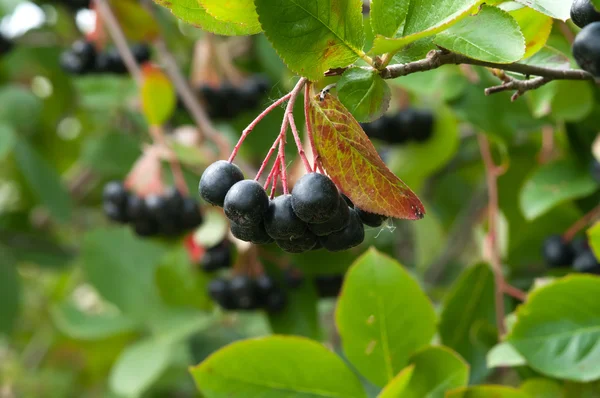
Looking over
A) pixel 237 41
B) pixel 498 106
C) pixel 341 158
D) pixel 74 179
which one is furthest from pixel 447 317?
pixel 74 179

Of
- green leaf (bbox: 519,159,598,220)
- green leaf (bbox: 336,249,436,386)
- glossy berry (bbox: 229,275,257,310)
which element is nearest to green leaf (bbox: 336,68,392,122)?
green leaf (bbox: 336,249,436,386)

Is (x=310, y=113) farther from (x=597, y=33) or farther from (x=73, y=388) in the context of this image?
(x=73, y=388)

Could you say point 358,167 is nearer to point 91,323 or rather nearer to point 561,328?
point 561,328

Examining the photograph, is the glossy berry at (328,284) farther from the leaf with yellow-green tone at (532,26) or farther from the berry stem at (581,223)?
the leaf with yellow-green tone at (532,26)

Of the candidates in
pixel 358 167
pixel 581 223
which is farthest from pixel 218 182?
pixel 581 223

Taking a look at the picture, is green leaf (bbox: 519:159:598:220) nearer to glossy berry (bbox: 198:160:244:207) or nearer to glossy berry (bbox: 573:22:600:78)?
glossy berry (bbox: 573:22:600:78)
